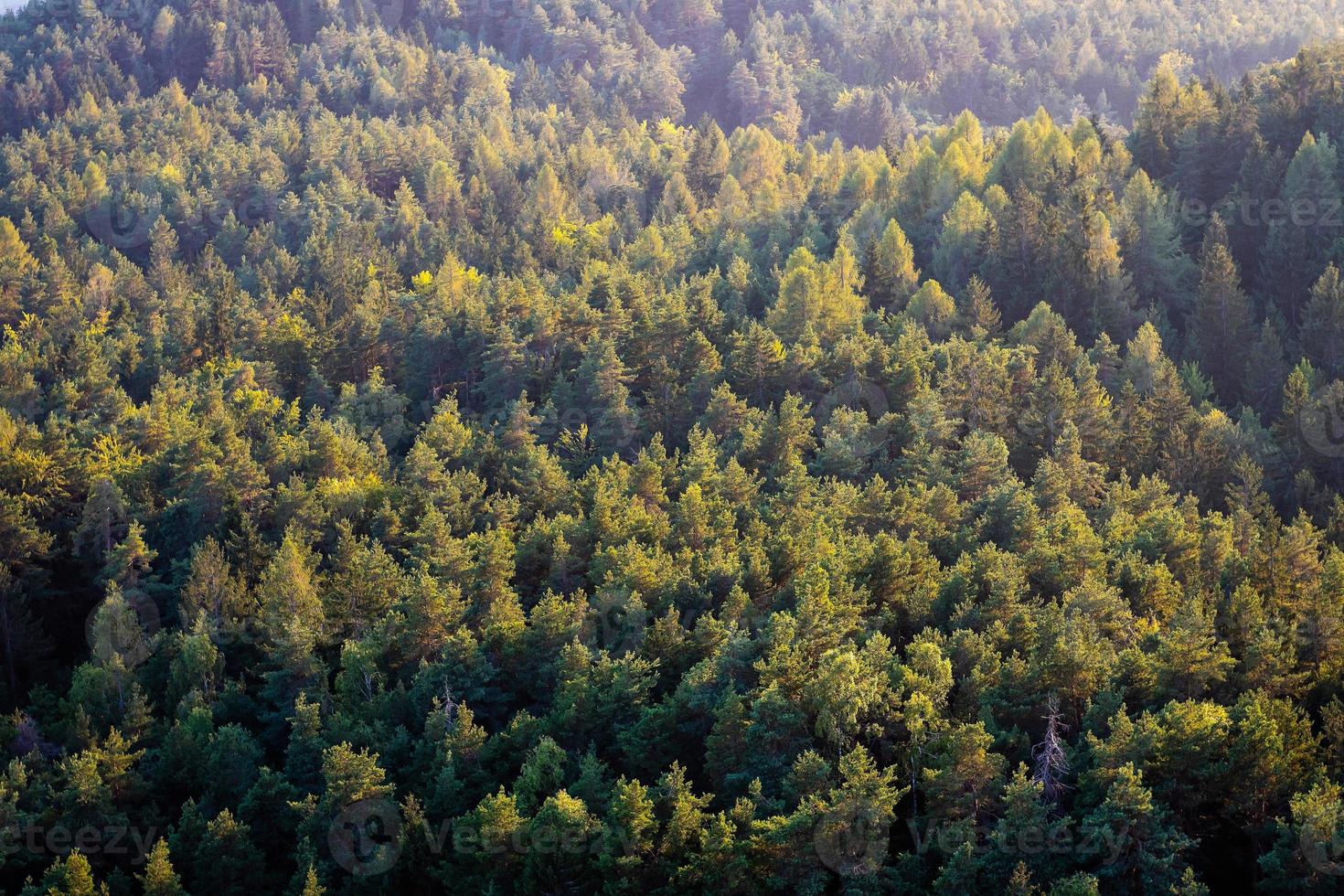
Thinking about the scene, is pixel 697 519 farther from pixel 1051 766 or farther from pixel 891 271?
pixel 891 271

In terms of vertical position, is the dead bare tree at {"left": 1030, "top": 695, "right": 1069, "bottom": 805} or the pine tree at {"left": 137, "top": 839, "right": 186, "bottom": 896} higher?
the dead bare tree at {"left": 1030, "top": 695, "right": 1069, "bottom": 805}

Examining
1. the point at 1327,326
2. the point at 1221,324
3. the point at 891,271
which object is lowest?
the point at 1327,326

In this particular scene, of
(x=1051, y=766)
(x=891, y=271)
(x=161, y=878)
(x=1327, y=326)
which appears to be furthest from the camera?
(x=891, y=271)

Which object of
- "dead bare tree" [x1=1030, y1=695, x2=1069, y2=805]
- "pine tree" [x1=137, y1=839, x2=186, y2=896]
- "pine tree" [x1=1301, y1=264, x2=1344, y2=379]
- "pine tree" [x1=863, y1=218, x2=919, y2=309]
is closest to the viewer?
"dead bare tree" [x1=1030, y1=695, x2=1069, y2=805]

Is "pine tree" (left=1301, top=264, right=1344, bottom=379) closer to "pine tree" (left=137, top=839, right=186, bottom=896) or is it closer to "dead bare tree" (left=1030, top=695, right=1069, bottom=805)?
"dead bare tree" (left=1030, top=695, right=1069, bottom=805)

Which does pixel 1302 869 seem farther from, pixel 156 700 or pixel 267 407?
pixel 267 407

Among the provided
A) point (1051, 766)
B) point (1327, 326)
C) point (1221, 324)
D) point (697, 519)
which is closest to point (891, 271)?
point (1221, 324)

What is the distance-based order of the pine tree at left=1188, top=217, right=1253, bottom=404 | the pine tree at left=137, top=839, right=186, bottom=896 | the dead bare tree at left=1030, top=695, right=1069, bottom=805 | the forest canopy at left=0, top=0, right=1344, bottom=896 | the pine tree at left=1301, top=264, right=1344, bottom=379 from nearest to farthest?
1. the dead bare tree at left=1030, top=695, right=1069, bottom=805
2. the forest canopy at left=0, top=0, right=1344, bottom=896
3. the pine tree at left=137, top=839, right=186, bottom=896
4. the pine tree at left=1301, top=264, right=1344, bottom=379
5. the pine tree at left=1188, top=217, right=1253, bottom=404

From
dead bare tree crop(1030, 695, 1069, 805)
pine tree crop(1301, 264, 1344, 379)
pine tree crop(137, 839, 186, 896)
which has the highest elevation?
pine tree crop(1301, 264, 1344, 379)

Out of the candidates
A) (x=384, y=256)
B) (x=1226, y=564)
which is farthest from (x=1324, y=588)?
(x=384, y=256)

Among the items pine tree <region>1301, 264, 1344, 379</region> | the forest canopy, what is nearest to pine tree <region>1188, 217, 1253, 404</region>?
the forest canopy
